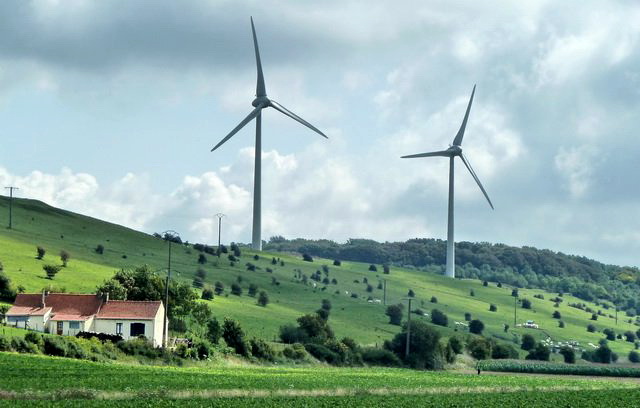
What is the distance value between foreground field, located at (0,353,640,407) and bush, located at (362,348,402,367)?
3957 centimetres

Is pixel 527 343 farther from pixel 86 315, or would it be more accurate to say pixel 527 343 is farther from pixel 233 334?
pixel 86 315

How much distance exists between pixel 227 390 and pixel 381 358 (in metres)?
68.7

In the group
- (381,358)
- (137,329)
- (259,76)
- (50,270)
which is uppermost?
(259,76)

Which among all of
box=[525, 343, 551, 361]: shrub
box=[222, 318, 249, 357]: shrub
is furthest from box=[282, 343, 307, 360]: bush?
box=[525, 343, 551, 361]: shrub

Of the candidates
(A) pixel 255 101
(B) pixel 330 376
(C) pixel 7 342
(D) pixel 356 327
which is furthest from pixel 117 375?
(A) pixel 255 101

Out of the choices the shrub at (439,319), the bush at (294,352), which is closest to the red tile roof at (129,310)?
the bush at (294,352)

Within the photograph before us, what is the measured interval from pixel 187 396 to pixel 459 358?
91.6 meters

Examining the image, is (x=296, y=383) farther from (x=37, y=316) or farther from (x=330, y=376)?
(x=37, y=316)

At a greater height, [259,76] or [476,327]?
[259,76]

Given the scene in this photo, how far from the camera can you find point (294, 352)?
12669cm

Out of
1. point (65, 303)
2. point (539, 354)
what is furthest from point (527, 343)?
point (65, 303)

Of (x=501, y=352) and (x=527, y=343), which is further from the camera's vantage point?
(x=527, y=343)

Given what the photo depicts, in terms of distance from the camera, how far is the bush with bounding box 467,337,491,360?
6324 inches

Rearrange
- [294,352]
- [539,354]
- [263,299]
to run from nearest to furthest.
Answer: [294,352], [539,354], [263,299]
